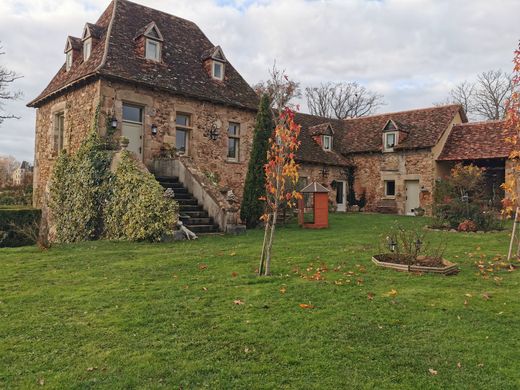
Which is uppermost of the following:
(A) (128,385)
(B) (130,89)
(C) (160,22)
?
(C) (160,22)

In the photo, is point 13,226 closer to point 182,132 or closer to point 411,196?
point 182,132

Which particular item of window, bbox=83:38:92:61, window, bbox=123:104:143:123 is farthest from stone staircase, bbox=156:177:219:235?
window, bbox=83:38:92:61

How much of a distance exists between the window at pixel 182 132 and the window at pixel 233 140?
203 centimetres

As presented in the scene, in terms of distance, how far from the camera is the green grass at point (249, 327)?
3.42 m

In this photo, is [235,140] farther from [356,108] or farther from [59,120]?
[356,108]

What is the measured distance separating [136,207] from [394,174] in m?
17.0

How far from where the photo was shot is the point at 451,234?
1277cm

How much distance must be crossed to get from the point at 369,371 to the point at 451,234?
34.3 feet

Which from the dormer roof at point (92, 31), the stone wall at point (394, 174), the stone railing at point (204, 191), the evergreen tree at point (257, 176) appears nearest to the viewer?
the stone railing at point (204, 191)

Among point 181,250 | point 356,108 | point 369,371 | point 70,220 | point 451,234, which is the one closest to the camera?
point 369,371

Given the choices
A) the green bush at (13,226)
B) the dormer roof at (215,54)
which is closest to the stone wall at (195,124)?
the dormer roof at (215,54)

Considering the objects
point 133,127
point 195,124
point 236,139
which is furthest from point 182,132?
point 236,139

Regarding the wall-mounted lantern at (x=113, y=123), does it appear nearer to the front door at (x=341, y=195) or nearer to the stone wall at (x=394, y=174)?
the front door at (x=341, y=195)

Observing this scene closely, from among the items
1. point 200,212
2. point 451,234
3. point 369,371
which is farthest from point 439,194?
point 369,371
